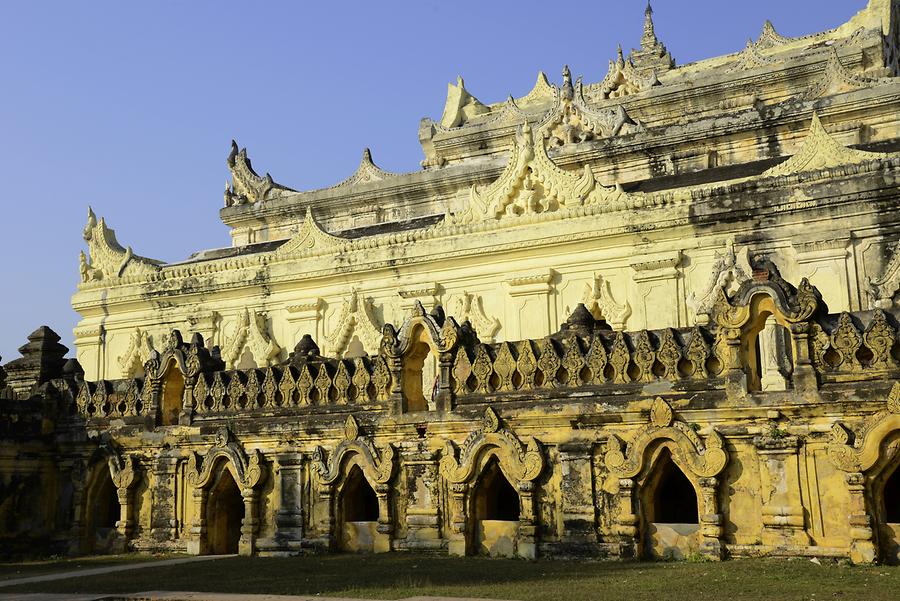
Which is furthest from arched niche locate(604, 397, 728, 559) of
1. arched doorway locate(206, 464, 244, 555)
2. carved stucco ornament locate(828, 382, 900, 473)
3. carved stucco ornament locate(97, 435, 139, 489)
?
carved stucco ornament locate(97, 435, 139, 489)

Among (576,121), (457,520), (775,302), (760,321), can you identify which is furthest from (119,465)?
(576,121)

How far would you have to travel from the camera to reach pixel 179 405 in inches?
861

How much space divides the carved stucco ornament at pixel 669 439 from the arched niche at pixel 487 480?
48.8 inches

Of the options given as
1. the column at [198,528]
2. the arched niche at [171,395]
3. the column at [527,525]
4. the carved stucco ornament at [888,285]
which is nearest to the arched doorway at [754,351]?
the column at [527,525]

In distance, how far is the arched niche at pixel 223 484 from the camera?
→ 62.6ft

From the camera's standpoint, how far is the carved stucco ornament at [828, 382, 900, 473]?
13.5 metres

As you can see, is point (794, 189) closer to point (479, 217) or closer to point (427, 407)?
point (479, 217)

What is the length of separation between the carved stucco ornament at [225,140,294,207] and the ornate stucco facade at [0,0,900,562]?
0.88 feet

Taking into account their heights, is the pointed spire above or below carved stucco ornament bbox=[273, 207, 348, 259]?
above

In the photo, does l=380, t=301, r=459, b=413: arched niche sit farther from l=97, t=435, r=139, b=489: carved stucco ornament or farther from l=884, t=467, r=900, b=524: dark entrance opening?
l=884, t=467, r=900, b=524: dark entrance opening

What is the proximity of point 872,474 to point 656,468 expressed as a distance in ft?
9.74

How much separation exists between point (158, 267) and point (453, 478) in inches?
702

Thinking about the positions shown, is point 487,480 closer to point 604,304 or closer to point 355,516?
point 355,516

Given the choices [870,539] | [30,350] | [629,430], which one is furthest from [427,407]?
[30,350]
